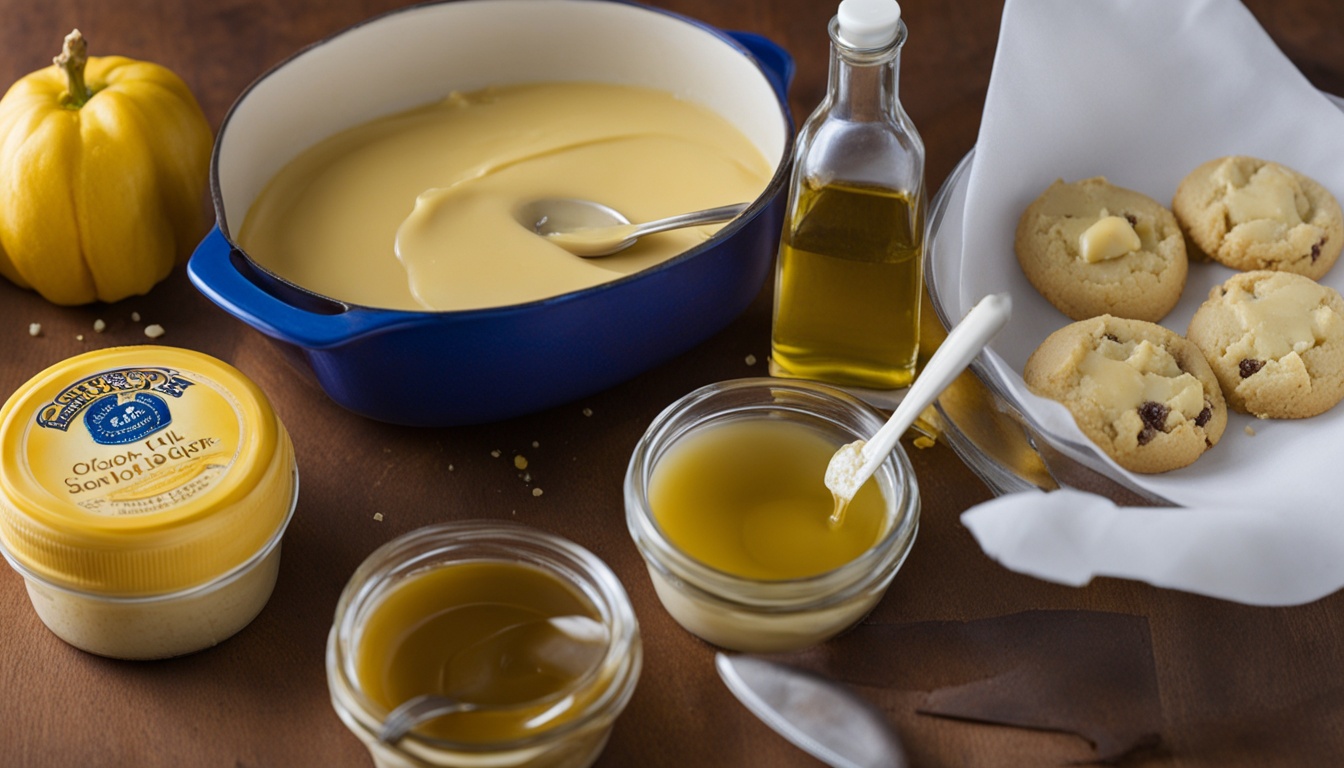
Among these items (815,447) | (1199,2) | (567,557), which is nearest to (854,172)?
(815,447)

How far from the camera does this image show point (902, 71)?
1.77m

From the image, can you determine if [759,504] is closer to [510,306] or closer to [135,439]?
[510,306]

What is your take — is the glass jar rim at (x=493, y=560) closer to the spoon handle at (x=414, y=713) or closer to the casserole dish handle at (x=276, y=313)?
the spoon handle at (x=414, y=713)

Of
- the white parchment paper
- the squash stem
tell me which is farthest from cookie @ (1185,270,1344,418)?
the squash stem

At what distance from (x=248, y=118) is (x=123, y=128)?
5.1 inches

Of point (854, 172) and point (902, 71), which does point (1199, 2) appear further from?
point (854, 172)

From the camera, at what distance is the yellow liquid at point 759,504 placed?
1.10 metres

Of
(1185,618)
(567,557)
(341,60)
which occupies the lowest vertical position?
(1185,618)

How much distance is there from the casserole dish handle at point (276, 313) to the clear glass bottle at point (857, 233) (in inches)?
15.9

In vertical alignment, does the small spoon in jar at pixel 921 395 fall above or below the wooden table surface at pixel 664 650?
above

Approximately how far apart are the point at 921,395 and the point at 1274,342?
1.39ft

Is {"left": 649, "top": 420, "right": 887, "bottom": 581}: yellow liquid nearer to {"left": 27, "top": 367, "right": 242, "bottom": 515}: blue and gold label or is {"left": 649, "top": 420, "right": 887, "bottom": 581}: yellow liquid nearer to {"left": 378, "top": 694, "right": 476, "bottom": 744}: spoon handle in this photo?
{"left": 378, "top": 694, "right": 476, "bottom": 744}: spoon handle

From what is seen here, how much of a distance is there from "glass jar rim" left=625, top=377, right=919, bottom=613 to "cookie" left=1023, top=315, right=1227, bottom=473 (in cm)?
21

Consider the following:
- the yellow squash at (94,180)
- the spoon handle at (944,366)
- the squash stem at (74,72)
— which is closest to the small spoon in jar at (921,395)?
the spoon handle at (944,366)
